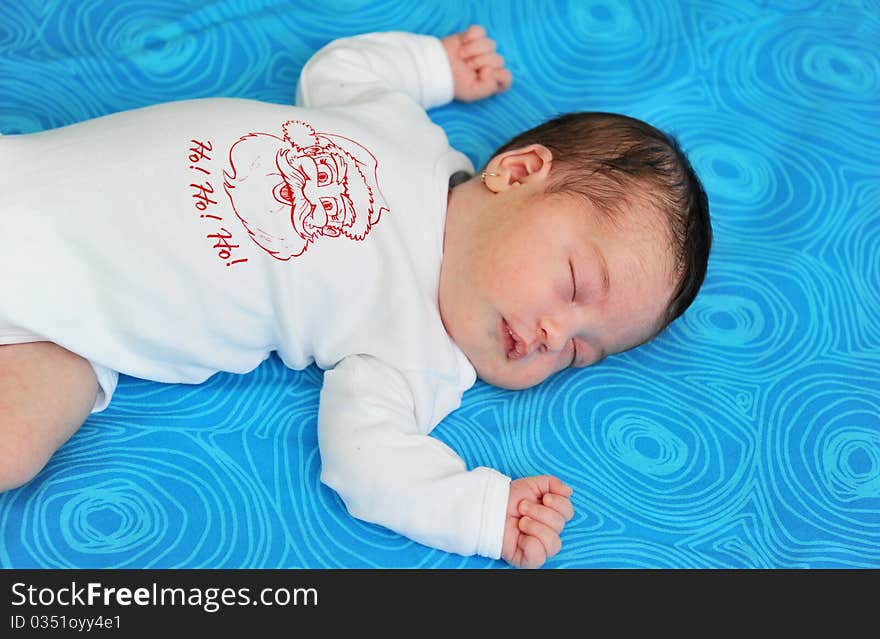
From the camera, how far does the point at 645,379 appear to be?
161 centimetres

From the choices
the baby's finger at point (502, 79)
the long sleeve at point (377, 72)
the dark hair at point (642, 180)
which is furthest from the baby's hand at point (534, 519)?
the baby's finger at point (502, 79)

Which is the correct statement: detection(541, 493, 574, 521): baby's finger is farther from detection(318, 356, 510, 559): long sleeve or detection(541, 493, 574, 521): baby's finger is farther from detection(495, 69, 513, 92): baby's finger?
detection(495, 69, 513, 92): baby's finger

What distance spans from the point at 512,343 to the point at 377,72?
0.60 meters

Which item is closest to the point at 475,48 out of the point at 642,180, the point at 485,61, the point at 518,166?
the point at 485,61

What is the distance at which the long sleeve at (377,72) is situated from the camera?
1.72 metres

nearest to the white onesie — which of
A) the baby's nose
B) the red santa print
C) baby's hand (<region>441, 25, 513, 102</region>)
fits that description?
the red santa print

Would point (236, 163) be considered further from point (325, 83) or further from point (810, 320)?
point (810, 320)

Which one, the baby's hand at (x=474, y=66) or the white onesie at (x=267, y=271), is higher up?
the baby's hand at (x=474, y=66)

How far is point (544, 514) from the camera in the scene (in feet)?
4.54

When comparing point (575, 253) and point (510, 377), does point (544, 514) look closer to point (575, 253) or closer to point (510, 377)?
point (510, 377)

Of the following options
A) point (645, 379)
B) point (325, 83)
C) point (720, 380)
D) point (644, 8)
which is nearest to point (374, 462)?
point (645, 379)

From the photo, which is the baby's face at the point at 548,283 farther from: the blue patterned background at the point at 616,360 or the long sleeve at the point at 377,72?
the long sleeve at the point at 377,72

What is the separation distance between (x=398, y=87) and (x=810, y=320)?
2.75 feet

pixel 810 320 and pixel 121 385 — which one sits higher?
pixel 810 320
